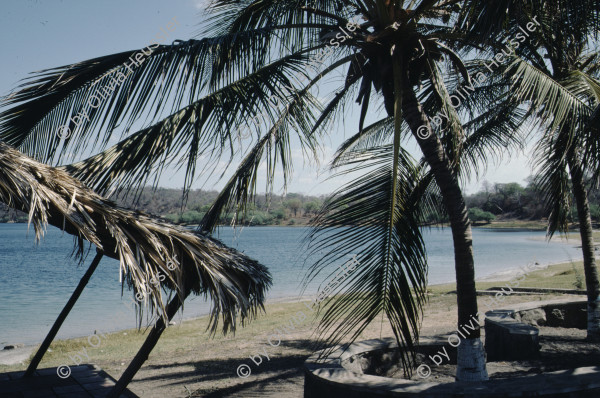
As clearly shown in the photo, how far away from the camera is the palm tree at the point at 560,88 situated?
445cm

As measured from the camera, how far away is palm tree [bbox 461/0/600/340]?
445cm

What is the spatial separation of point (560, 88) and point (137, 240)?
4060 millimetres

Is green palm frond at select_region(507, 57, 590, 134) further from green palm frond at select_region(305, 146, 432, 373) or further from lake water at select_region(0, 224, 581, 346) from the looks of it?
lake water at select_region(0, 224, 581, 346)

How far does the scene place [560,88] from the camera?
4.98m

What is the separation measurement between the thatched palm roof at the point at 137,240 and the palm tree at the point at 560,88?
9.34ft

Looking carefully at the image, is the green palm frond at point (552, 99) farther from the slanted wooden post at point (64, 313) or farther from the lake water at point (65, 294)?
the slanted wooden post at point (64, 313)

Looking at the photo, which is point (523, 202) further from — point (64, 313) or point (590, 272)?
point (64, 313)

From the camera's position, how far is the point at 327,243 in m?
4.10

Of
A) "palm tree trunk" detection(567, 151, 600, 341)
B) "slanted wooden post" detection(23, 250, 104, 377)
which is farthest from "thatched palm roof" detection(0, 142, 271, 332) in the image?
"palm tree trunk" detection(567, 151, 600, 341)

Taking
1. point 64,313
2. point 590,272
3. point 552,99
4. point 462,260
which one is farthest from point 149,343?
point 590,272

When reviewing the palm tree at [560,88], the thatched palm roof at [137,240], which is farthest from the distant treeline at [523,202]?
the thatched palm roof at [137,240]

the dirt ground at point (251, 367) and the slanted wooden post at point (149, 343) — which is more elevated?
the slanted wooden post at point (149, 343)

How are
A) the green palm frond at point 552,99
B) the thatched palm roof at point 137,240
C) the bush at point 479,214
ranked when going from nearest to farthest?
the thatched palm roof at point 137,240, the green palm frond at point 552,99, the bush at point 479,214

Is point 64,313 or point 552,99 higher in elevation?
point 552,99
